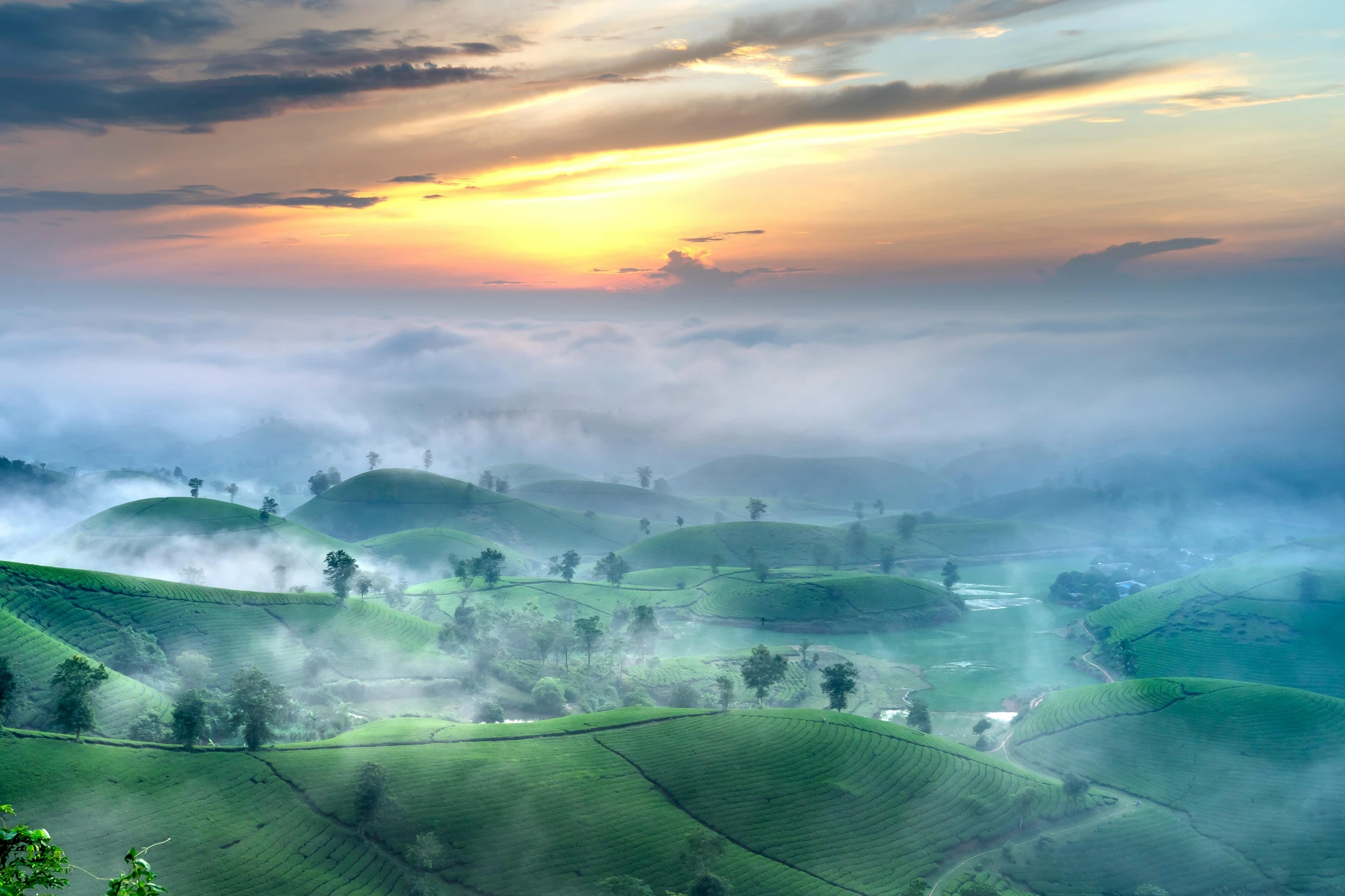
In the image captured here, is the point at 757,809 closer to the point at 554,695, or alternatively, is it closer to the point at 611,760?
the point at 611,760

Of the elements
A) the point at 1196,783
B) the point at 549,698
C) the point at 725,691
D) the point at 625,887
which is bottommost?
the point at 1196,783

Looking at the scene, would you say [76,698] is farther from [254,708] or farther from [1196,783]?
[1196,783]

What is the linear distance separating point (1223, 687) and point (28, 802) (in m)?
185

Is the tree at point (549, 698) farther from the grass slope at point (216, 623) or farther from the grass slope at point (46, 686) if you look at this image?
the grass slope at point (46, 686)

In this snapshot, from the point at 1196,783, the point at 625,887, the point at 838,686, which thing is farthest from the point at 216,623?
the point at 1196,783

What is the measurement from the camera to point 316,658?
6796 inches

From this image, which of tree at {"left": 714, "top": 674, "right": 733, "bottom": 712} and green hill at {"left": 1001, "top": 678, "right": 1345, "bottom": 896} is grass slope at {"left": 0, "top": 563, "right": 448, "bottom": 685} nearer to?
tree at {"left": 714, "top": 674, "right": 733, "bottom": 712}

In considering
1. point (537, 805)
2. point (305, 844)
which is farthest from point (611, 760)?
point (305, 844)

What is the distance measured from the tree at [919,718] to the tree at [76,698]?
126 m

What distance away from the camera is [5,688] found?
106625 mm

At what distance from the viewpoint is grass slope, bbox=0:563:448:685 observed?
15788 centimetres

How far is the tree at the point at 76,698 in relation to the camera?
4136 inches

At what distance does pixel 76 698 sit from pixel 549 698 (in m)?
81.3

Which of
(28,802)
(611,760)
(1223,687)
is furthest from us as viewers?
(1223,687)
